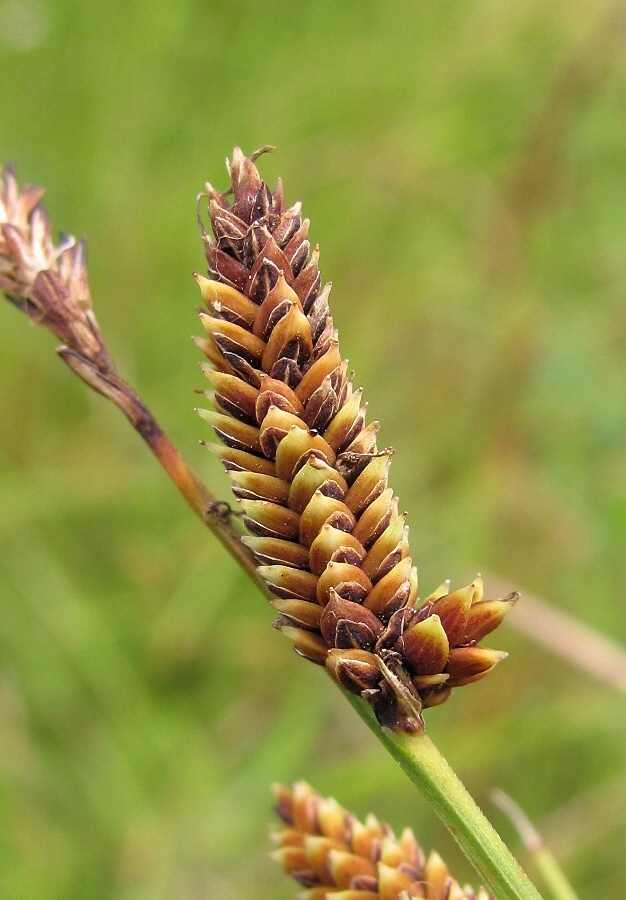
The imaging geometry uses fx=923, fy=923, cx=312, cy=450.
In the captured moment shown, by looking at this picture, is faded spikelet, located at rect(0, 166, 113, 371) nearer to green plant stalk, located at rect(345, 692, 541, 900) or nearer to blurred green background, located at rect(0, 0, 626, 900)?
green plant stalk, located at rect(345, 692, 541, 900)

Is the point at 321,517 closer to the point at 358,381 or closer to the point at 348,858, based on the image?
the point at 348,858

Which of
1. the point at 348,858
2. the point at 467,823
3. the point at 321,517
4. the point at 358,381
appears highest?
the point at 358,381

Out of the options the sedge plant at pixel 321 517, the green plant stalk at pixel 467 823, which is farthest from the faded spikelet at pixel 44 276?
the green plant stalk at pixel 467 823

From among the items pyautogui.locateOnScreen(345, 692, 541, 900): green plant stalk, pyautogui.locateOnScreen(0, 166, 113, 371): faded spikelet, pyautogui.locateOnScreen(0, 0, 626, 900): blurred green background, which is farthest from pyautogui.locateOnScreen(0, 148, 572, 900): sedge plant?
pyautogui.locateOnScreen(0, 0, 626, 900): blurred green background

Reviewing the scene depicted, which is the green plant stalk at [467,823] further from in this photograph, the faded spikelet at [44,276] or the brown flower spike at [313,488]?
the faded spikelet at [44,276]

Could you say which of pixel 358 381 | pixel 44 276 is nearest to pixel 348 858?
pixel 44 276

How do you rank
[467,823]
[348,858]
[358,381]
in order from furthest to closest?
1. [358,381]
2. [348,858]
3. [467,823]
